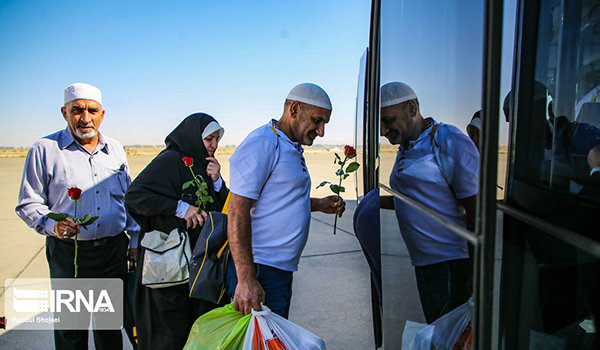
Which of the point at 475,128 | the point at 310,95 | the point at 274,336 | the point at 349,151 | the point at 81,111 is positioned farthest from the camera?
the point at 81,111

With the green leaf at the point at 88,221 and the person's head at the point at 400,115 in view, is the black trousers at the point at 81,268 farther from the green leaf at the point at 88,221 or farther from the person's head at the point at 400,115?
the person's head at the point at 400,115

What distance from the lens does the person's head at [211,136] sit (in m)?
2.65

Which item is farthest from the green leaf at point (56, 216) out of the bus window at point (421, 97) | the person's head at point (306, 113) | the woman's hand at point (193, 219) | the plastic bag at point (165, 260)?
the bus window at point (421, 97)

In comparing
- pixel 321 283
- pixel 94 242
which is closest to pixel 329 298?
pixel 321 283

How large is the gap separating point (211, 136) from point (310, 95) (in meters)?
1.02

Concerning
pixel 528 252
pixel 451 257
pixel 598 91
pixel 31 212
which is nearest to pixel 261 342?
pixel 451 257

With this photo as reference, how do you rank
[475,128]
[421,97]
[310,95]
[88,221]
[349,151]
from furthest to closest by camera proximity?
[349,151]
[88,221]
[310,95]
[421,97]
[475,128]

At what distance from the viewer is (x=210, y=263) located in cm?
210

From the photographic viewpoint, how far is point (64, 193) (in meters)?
2.47

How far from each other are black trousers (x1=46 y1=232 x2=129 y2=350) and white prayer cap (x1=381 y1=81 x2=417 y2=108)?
2.00 metres

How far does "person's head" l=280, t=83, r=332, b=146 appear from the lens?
6.29ft

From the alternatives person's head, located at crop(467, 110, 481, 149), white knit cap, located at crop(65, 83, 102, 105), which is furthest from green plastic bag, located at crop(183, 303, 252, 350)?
white knit cap, located at crop(65, 83, 102, 105)

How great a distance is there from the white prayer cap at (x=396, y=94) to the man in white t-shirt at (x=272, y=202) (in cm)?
43

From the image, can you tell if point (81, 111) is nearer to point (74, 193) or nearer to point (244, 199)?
point (74, 193)
